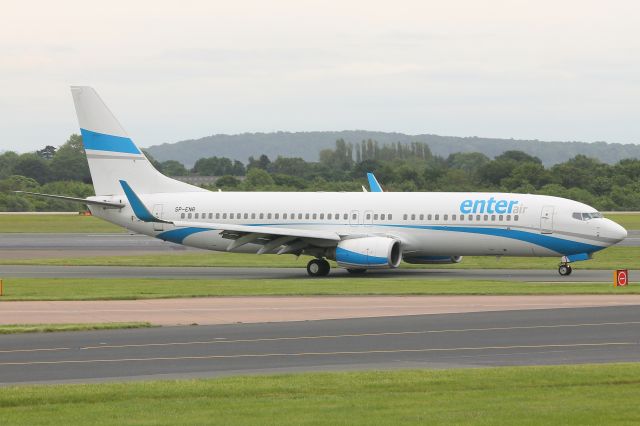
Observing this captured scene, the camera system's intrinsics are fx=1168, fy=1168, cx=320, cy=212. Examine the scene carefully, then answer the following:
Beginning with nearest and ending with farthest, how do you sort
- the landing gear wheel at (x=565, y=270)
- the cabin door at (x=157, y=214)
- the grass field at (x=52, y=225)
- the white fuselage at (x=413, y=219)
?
the white fuselage at (x=413, y=219) → the landing gear wheel at (x=565, y=270) → the cabin door at (x=157, y=214) → the grass field at (x=52, y=225)

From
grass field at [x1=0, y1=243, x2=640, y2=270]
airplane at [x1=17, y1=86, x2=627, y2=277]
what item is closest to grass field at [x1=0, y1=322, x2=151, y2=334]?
airplane at [x1=17, y1=86, x2=627, y2=277]

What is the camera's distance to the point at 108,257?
2286 inches

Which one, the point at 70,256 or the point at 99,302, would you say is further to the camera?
the point at 70,256

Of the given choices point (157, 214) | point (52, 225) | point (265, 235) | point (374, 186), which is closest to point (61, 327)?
point (265, 235)

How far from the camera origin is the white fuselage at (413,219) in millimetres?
44969

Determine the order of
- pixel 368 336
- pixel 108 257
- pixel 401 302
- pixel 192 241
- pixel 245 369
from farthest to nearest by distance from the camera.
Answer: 1. pixel 108 257
2. pixel 192 241
3. pixel 401 302
4. pixel 368 336
5. pixel 245 369

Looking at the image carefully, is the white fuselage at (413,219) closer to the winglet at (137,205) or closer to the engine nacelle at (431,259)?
the engine nacelle at (431,259)

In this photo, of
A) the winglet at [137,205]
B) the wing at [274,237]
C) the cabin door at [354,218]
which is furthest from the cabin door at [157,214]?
the cabin door at [354,218]

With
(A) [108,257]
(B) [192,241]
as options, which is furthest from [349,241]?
(A) [108,257]

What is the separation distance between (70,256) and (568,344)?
130ft

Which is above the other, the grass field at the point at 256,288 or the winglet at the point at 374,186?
the winglet at the point at 374,186

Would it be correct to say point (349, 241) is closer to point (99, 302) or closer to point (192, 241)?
point (192, 241)

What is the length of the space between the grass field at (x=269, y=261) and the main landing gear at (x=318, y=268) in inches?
230

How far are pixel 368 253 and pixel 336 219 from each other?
3346 millimetres
